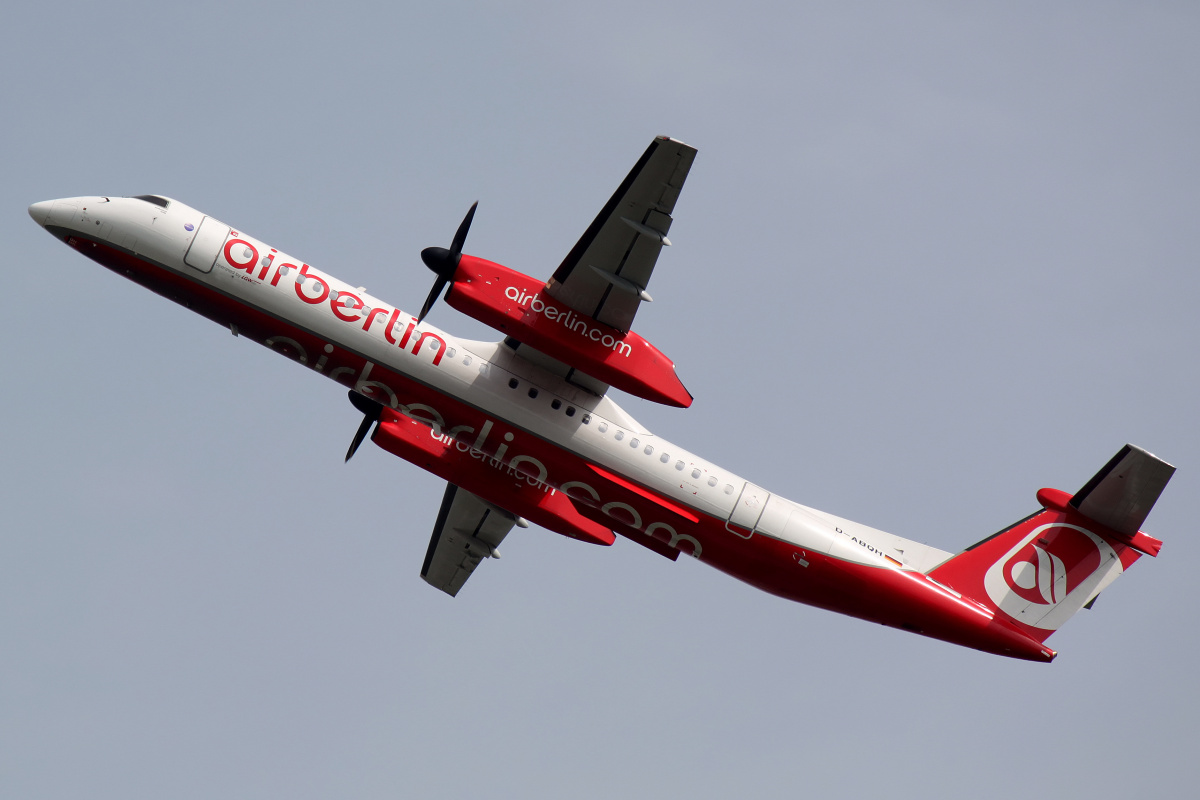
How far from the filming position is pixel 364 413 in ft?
92.3

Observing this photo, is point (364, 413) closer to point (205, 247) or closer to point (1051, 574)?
point (205, 247)

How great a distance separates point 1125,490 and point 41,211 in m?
24.9

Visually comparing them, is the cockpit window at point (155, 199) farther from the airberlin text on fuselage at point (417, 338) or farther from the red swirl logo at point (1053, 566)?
the red swirl logo at point (1053, 566)

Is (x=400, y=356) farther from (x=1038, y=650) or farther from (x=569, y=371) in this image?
(x=1038, y=650)

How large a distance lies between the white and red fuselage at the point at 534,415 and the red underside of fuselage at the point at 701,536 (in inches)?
1.3

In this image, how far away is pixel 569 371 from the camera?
84.9 ft

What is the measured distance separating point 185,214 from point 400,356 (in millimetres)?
5697

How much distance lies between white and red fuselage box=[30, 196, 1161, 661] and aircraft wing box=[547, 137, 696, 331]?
59 cm

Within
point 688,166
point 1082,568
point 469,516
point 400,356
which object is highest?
point 688,166

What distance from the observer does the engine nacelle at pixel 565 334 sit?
2427cm

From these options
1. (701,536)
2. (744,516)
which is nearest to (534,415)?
(701,536)

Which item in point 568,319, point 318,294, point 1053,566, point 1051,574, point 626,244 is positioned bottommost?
point 318,294

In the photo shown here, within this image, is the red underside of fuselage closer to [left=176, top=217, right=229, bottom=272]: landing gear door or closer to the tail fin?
[left=176, top=217, right=229, bottom=272]: landing gear door

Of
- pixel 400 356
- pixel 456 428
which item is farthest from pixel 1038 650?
pixel 400 356
